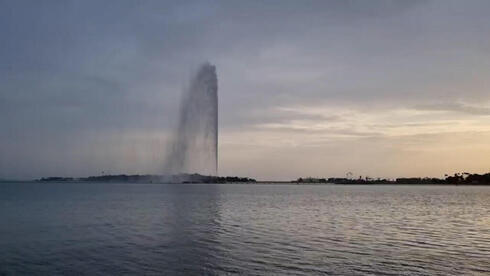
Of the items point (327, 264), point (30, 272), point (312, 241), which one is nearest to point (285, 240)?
point (312, 241)

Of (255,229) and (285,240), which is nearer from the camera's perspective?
(285,240)

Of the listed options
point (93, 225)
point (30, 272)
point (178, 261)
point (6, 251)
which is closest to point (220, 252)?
point (178, 261)

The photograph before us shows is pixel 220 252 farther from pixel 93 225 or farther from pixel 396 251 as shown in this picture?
pixel 93 225

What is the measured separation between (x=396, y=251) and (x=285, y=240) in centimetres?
748

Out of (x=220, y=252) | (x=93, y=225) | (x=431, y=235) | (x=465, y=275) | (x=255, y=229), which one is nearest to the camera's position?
(x=465, y=275)

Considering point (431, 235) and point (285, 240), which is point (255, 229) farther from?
point (431, 235)

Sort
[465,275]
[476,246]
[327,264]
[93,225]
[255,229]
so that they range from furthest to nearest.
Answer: [93,225] → [255,229] → [476,246] → [327,264] → [465,275]

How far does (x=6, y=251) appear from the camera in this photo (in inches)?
996

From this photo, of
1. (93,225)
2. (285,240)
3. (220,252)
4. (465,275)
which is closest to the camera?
(465,275)

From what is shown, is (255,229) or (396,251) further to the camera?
(255,229)

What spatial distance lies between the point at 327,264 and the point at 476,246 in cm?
1238

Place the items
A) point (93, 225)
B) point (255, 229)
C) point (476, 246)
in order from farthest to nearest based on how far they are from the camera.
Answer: point (93, 225) < point (255, 229) < point (476, 246)

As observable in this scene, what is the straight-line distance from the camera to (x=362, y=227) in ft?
127

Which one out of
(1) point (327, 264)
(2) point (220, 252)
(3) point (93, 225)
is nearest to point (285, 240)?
(2) point (220, 252)
